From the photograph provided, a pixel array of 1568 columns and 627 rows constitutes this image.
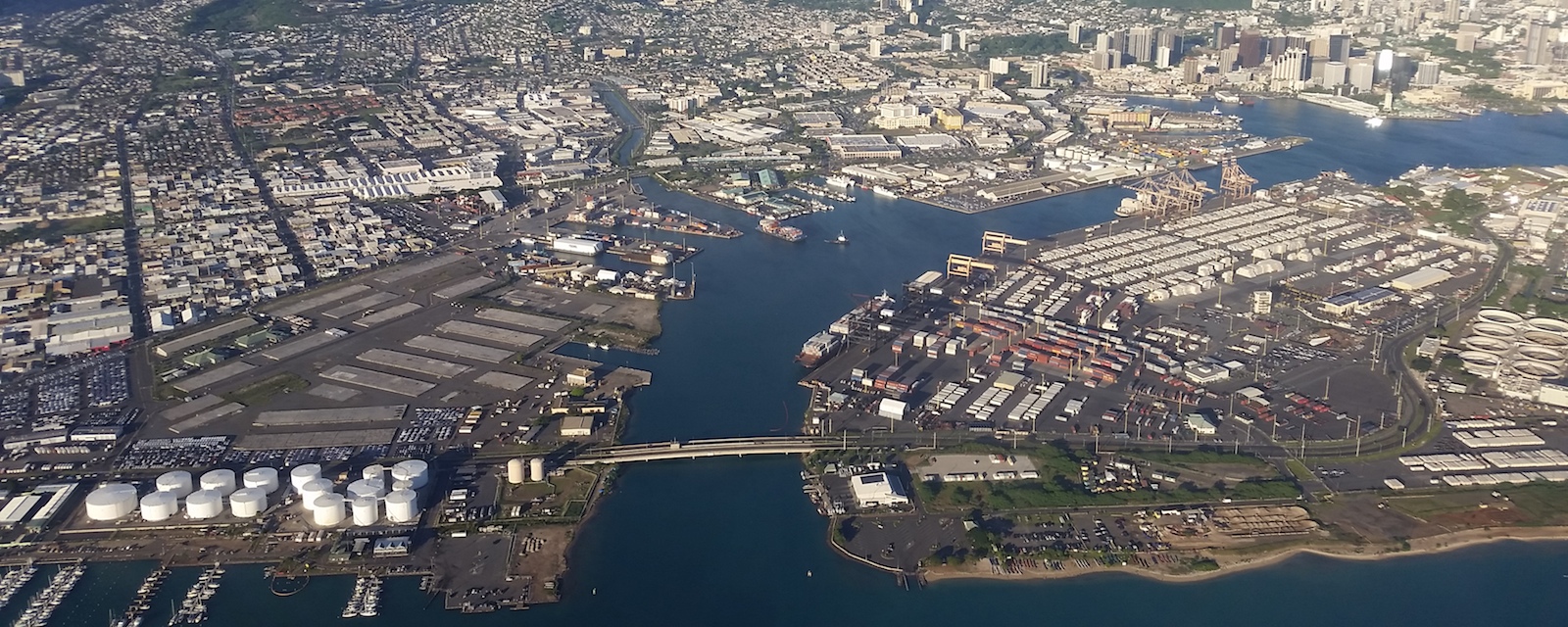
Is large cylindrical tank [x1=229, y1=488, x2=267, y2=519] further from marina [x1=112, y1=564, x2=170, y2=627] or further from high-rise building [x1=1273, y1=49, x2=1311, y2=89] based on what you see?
high-rise building [x1=1273, y1=49, x2=1311, y2=89]

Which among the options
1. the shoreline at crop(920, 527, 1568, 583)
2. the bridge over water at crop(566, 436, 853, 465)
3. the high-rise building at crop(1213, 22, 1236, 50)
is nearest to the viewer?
the shoreline at crop(920, 527, 1568, 583)

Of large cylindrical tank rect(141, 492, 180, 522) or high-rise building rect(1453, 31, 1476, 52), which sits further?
high-rise building rect(1453, 31, 1476, 52)

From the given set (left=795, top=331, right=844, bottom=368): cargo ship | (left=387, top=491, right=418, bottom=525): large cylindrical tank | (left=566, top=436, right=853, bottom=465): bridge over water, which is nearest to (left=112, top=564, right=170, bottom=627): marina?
(left=387, top=491, right=418, bottom=525): large cylindrical tank

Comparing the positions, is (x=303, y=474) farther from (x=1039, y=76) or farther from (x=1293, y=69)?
(x=1293, y=69)

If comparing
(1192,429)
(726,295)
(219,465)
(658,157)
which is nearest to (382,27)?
(658,157)

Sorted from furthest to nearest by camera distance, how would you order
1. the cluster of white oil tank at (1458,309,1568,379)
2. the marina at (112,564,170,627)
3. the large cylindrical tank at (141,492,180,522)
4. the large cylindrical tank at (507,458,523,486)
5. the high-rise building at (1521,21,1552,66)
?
the high-rise building at (1521,21,1552,66) < the cluster of white oil tank at (1458,309,1568,379) < the large cylindrical tank at (507,458,523,486) < the large cylindrical tank at (141,492,180,522) < the marina at (112,564,170,627)

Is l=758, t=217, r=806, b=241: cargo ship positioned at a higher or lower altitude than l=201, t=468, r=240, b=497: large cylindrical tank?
lower
